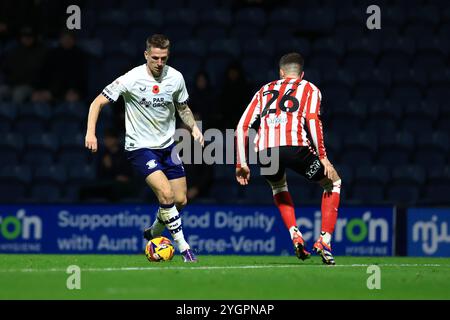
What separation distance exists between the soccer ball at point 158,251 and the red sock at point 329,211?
153 centimetres

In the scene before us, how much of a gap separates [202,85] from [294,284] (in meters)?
7.49

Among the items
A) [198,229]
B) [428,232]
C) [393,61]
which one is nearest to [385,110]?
[393,61]

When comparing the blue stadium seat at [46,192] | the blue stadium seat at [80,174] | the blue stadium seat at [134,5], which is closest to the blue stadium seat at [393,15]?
the blue stadium seat at [134,5]

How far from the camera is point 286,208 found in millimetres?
9609

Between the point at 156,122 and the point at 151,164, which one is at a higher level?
the point at 156,122

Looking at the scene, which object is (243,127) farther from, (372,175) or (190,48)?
(190,48)

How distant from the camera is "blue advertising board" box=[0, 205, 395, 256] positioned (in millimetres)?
13258

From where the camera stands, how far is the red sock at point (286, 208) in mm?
9531

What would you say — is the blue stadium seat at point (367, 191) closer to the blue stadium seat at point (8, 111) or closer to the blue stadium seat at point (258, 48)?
the blue stadium seat at point (258, 48)

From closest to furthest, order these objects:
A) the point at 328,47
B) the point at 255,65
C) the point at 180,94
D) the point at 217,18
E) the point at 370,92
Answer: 1. the point at 180,94
2. the point at 370,92
3. the point at 255,65
4. the point at 328,47
5. the point at 217,18

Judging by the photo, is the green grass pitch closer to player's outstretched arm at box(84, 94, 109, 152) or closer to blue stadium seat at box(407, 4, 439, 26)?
player's outstretched arm at box(84, 94, 109, 152)

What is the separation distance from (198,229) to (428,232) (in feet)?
9.81
